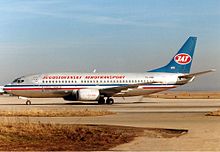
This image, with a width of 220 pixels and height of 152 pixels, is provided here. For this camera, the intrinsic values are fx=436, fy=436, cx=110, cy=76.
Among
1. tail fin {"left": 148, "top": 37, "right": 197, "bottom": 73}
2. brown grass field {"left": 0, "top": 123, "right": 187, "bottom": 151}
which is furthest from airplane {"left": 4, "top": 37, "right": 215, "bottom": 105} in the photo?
brown grass field {"left": 0, "top": 123, "right": 187, "bottom": 151}

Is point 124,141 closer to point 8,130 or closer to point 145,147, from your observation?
point 145,147

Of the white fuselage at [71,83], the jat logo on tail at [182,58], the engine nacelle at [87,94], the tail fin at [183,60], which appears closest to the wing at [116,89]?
the white fuselage at [71,83]

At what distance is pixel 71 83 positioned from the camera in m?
40.9

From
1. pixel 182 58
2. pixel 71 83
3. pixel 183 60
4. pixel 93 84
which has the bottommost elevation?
pixel 93 84

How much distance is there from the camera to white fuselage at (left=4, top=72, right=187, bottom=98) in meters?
40.8

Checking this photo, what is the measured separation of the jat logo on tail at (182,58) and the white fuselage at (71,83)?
303 centimetres

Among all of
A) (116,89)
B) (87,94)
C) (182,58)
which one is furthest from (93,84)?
(182,58)

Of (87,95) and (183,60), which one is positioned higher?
(183,60)

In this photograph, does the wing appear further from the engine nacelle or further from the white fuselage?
the engine nacelle

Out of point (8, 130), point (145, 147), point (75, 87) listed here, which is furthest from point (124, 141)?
point (75, 87)

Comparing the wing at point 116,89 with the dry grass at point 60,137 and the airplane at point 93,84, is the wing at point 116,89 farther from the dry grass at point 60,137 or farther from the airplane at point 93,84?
the dry grass at point 60,137

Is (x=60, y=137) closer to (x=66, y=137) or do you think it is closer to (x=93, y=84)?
(x=66, y=137)

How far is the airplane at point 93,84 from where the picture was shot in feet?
133

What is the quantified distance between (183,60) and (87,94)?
36.2 ft
